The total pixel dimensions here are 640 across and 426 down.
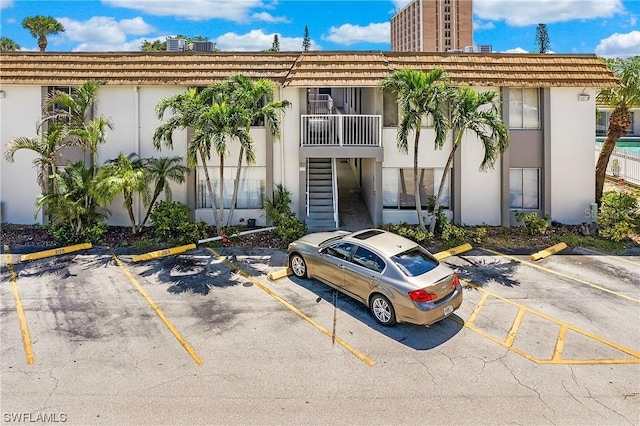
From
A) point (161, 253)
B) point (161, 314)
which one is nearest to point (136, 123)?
point (161, 253)

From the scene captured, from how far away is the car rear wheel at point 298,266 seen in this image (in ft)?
36.0

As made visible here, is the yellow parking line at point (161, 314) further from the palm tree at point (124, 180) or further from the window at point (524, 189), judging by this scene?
the window at point (524, 189)

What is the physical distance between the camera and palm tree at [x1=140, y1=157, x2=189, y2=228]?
14.5m

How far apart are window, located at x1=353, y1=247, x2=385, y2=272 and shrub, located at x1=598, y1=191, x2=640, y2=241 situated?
10.4 meters

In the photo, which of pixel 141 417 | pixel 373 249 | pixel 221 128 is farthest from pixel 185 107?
pixel 141 417

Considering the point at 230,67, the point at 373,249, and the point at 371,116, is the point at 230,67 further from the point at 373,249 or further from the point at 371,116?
the point at 373,249

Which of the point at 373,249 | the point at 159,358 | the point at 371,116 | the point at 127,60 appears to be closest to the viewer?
the point at 159,358

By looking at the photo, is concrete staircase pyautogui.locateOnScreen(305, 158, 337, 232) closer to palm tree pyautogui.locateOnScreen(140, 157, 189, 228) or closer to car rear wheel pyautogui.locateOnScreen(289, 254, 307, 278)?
car rear wheel pyautogui.locateOnScreen(289, 254, 307, 278)

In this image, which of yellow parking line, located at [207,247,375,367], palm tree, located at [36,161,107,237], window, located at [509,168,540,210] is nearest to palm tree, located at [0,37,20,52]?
palm tree, located at [36,161,107,237]

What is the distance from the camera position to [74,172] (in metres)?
14.0

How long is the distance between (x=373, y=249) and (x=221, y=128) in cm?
667

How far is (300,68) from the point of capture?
50.8 ft

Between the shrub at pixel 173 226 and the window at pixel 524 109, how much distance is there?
12.6 m

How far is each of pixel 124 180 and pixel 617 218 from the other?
16954 millimetres
